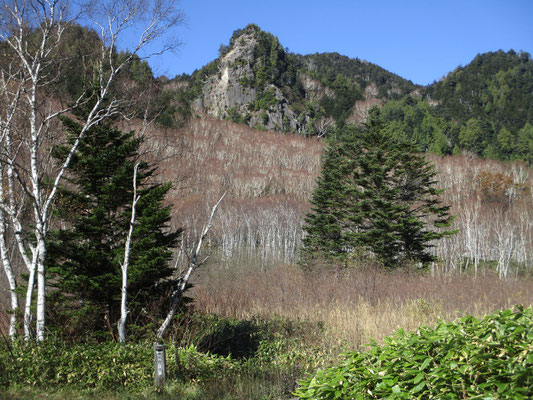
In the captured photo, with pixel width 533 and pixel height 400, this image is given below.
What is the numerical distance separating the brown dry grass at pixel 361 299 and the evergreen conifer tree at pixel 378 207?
362 centimetres

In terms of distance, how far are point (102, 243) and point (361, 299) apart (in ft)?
29.8

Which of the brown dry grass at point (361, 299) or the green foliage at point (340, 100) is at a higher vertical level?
the green foliage at point (340, 100)

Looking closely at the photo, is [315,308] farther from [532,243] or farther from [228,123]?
[228,123]

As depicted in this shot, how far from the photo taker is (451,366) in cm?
269

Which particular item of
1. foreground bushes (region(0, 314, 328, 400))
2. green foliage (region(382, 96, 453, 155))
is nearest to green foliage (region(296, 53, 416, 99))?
green foliage (region(382, 96, 453, 155))

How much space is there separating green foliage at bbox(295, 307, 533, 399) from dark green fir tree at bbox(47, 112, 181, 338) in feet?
20.9

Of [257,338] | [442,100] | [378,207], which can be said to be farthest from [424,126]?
[257,338]

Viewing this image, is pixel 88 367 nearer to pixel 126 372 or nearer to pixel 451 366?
pixel 126 372

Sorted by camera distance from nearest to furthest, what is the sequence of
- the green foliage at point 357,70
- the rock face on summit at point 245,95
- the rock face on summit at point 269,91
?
the rock face on summit at point 245,95, the rock face on summit at point 269,91, the green foliage at point 357,70

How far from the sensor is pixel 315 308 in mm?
14023

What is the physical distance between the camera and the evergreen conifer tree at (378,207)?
24172mm

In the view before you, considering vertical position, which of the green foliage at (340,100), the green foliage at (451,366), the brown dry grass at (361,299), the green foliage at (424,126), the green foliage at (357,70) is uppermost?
the green foliage at (357,70)

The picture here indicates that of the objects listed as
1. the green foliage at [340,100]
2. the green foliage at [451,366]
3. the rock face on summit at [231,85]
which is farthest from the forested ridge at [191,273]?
the rock face on summit at [231,85]

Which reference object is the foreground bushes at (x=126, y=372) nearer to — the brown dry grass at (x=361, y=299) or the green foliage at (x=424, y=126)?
the brown dry grass at (x=361, y=299)
